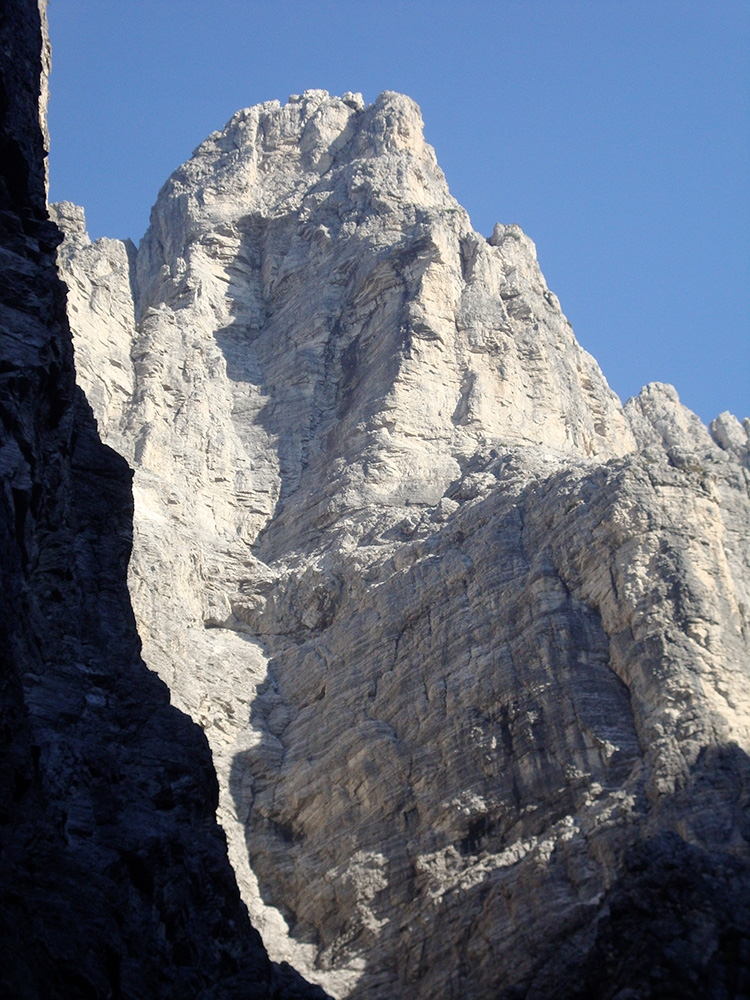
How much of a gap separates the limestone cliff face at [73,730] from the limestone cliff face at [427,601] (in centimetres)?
726

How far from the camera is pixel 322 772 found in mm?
42625

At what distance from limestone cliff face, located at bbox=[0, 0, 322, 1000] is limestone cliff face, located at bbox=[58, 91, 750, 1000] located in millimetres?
7257

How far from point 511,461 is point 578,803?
754 inches

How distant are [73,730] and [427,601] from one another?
23.6 meters

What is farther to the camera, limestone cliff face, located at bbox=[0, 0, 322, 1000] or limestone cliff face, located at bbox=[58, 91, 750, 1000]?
limestone cliff face, located at bbox=[58, 91, 750, 1000]

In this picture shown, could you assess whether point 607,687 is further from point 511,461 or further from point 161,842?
point 161,842

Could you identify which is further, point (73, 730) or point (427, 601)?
point (427, 601)

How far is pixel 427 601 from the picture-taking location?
46.3m

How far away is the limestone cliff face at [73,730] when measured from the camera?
19.5 metres

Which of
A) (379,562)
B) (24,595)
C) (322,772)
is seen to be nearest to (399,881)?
(322,772)

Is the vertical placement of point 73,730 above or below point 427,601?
below

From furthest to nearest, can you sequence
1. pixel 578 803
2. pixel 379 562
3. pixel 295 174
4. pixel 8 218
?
pixel 295 174 → pixel 379 562 → pixel 578 803 → pixel 8 218

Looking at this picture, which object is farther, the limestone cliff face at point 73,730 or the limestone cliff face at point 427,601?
the limestone cliff face at point 427,601

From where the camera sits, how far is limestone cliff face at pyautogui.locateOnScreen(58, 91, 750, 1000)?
116ft
